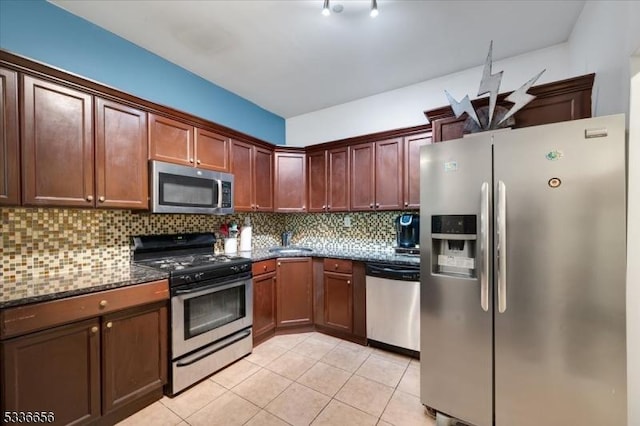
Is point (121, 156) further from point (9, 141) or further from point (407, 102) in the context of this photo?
point (407, 102)

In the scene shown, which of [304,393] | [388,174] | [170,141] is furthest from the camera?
[388,174]

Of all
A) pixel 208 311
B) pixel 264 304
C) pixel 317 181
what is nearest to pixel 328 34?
pixel 317 181

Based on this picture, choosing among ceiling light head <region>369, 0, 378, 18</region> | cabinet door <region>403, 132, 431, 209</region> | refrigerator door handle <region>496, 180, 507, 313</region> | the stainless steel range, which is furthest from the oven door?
ceiling light head <region>369, 0, 378, 18</region>

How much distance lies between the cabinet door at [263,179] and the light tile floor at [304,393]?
159 cm

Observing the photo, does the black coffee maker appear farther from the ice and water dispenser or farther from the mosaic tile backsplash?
the ice and water dispenser

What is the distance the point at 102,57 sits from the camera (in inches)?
80.9

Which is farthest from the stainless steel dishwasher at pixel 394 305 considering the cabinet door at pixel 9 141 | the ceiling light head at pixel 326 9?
the cabinet door at pixel 9 141

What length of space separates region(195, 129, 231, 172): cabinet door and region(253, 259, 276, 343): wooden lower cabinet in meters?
1.09

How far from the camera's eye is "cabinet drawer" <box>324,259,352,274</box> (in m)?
2.71

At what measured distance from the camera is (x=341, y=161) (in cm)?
314

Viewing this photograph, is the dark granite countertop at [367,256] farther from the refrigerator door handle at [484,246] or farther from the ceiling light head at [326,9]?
the ceiling light head at [326,9]

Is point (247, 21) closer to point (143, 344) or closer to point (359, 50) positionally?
point (359, 50)

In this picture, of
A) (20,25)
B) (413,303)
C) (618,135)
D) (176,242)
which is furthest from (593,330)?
(20,25)

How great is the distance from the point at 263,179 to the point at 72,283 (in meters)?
1.98
